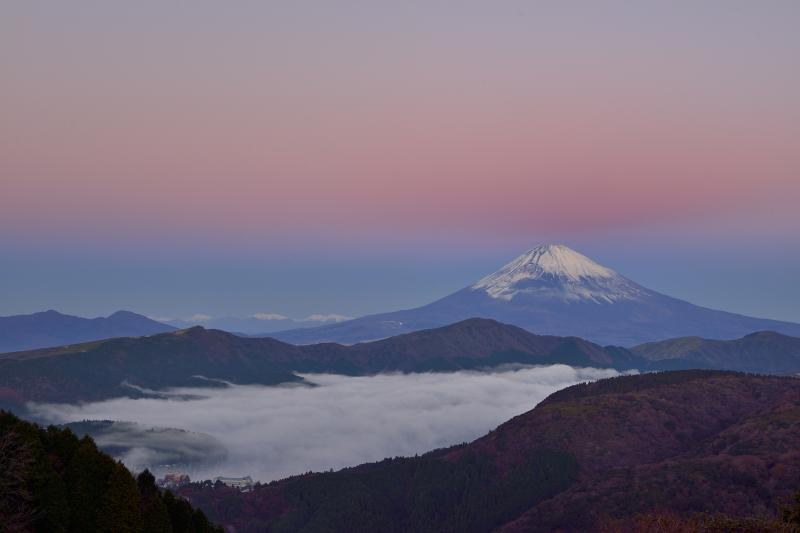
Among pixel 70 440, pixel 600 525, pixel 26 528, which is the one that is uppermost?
pixel 70 440

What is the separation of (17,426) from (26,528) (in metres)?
14.7

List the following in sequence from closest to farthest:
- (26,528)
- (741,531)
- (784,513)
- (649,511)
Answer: (26,528), (741,531), (784,513), (649,511)

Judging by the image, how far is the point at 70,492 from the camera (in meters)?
84.4

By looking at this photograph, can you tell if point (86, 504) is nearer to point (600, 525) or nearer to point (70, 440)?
point (70, 440)

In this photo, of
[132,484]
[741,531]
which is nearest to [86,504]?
[132,484]

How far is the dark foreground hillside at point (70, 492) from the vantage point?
74.7 meters

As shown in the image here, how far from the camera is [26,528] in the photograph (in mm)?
75250

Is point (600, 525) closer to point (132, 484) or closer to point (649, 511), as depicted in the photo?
point (649, 511)

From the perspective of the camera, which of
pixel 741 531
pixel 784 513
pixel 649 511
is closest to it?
pixel 741 531

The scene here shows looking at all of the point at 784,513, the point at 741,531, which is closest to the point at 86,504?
the point at 741,531

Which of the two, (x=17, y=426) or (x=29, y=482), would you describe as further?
(x=17, y=426)

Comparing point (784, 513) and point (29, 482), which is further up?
point (29, 482)

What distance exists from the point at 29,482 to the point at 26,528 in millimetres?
5087

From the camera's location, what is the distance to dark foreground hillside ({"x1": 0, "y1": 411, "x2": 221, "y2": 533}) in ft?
245
